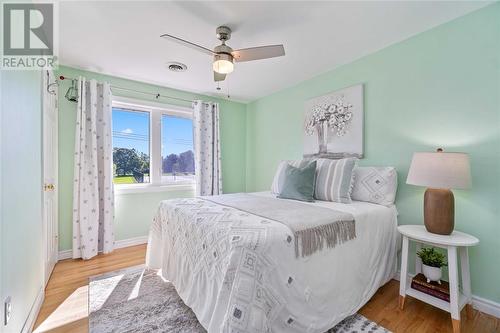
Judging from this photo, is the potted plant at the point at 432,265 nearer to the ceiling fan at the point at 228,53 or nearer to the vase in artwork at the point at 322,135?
the vase in artwork at the point at 322,135

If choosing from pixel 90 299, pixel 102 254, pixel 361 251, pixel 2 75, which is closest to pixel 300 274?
pixel 361 251

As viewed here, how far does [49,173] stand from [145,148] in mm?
1252

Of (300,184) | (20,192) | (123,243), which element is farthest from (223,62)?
(123,243)

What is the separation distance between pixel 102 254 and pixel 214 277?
2331 millimetres

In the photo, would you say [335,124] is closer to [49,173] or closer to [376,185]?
[376,185]

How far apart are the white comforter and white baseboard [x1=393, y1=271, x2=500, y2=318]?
557 millimetres

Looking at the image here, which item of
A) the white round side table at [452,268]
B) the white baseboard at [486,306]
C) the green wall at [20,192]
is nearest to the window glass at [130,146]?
the green wall at [20,192]

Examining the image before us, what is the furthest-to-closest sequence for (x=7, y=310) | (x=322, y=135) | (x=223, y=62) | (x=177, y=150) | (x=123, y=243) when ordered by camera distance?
(x=177, y=150) < (x=123, y=243) < (x=322, y=135) < (x=223, y=62) < (x=7, y=310)

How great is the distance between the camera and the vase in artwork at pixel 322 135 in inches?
112

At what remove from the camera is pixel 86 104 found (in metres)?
2.80

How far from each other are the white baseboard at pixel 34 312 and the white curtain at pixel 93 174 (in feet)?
2.97

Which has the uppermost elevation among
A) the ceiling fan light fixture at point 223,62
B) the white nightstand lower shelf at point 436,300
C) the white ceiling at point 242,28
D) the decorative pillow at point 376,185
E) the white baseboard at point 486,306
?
the white ceiling at point 242,28

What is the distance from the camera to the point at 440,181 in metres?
1.58

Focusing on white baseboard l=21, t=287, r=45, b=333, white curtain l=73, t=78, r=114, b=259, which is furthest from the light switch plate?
white curtain l=73, t=78, r=114, b=259
